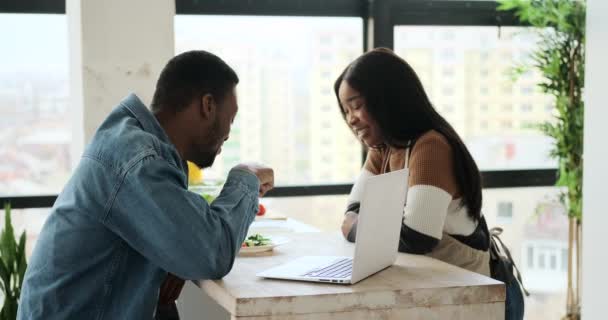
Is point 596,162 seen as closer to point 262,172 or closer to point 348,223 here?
point 348,223

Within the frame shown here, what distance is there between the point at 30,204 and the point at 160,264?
89.8 inches

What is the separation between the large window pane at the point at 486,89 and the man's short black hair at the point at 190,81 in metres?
2.51

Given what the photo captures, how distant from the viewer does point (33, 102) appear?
3.71 meters

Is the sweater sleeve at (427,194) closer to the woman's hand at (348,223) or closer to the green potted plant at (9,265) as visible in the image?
the woman's hand at (348,223)

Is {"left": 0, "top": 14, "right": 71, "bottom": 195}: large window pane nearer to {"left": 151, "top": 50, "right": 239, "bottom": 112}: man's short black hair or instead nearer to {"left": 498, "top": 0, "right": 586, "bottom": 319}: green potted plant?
{"left": 151, "top": 50, "right": 239, "bottom": 112}: man's short black hair

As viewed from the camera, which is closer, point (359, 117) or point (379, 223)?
point (379, 223)

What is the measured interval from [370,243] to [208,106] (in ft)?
1.58

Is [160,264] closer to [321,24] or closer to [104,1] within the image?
[104,1]

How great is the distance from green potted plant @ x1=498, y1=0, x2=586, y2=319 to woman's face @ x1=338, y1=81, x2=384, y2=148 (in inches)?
79.4

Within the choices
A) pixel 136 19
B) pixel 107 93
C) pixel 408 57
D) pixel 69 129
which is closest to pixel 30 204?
pixel 69 129

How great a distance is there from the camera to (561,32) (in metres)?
4.20

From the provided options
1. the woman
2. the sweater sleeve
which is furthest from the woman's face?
the sweater sleeve

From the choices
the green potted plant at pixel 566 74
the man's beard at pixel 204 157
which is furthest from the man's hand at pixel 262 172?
the green potted plant at pixel 566 74

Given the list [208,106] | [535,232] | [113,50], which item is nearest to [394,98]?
[208,106]
